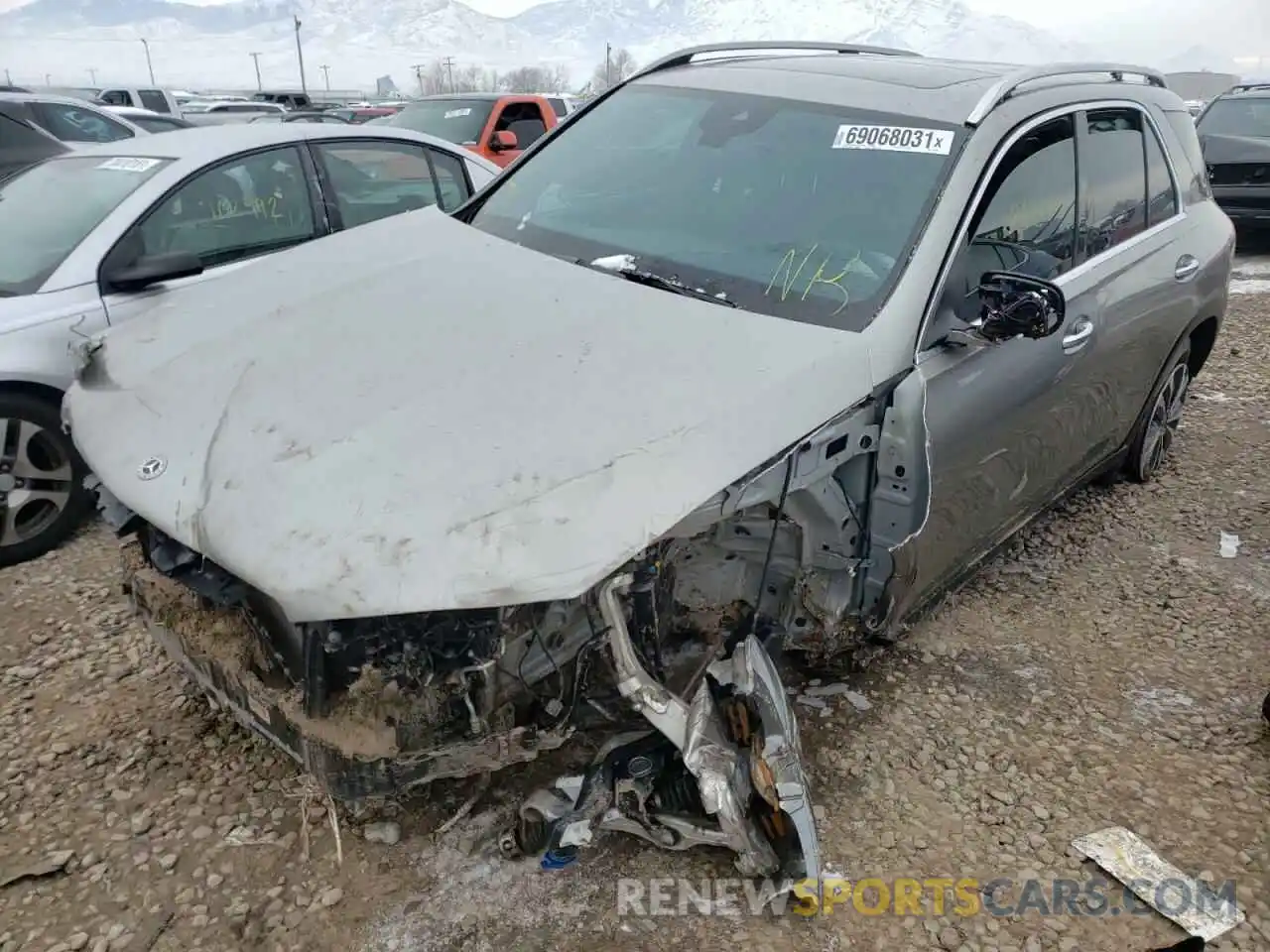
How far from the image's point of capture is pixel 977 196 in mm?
2680

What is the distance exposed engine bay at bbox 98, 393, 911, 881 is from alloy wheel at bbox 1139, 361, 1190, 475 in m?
2.57

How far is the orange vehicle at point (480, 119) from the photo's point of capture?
9609mm

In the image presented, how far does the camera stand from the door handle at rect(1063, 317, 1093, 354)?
10.2 ft

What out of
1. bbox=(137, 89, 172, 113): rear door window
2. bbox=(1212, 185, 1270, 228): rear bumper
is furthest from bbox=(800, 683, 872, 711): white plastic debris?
bbox=(137, 89, 172, 113): rear door window

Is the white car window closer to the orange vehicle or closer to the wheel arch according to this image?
the wheel arch

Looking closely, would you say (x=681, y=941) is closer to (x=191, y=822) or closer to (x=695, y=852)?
(x=695, y=852)

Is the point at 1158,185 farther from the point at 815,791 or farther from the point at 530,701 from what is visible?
the point at 530,701

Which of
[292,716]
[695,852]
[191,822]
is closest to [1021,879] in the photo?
[695,852]

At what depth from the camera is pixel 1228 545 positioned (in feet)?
13.5

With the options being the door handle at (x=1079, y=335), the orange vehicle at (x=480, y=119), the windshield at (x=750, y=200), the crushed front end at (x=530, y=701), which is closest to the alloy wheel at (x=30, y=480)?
the crushed front end at (x=530, y=701)

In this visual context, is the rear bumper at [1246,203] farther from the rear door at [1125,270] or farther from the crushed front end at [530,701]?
the crushed front end at [530,701]

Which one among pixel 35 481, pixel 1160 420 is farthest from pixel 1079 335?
pixel 35 481

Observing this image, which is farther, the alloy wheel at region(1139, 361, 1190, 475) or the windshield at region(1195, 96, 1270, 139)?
the windshield at region(1195, 96, 1270, 139)

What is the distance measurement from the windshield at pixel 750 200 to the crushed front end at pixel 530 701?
2.99ft
